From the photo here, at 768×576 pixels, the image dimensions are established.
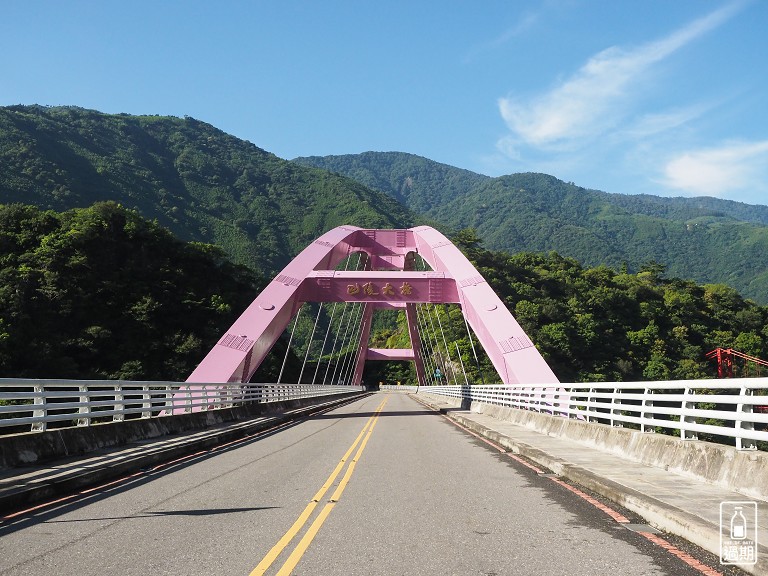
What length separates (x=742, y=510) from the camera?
618 cm

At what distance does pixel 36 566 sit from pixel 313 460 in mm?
7081

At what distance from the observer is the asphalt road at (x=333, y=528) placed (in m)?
5.22

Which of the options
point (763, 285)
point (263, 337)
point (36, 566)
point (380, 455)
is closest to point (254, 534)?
point (36, 566)

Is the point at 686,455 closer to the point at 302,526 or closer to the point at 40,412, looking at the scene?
the point at 302,526

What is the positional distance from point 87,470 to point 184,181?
138514 mm

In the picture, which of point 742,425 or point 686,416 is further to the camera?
point 686,416

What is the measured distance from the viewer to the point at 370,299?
32750 mm

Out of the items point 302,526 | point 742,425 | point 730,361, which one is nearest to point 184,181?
point 730,361

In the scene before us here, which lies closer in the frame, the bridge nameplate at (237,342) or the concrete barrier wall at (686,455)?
the concrete barrier wall at (686,455)

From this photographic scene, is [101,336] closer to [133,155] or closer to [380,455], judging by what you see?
[380,455]

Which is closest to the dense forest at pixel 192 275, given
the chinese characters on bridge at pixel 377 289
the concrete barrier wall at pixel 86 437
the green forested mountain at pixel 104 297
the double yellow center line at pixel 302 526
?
the green forested mountain at pixel 104 297

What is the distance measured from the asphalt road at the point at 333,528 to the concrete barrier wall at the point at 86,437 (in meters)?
1.68

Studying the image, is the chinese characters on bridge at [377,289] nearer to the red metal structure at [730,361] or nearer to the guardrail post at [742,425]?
the guardrail post at [742,425]

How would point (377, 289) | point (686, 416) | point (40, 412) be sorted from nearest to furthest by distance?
point (686, 416)
point (40, 412)
point (377, 289)
